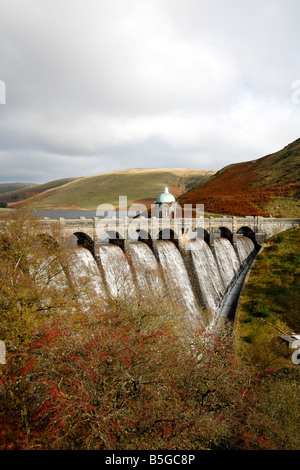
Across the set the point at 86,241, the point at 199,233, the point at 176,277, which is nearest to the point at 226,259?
the point at 199,233

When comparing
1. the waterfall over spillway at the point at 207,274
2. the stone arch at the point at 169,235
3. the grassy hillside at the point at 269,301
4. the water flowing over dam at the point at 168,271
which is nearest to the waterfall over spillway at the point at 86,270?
the water flowing over dam at the point at 168,271

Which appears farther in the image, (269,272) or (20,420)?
(269,272)

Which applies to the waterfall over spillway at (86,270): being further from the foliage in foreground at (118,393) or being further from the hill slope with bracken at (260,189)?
the hill slope with bracken at (260,189)

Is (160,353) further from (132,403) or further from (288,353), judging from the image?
(288,353)

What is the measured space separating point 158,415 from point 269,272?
134 ft

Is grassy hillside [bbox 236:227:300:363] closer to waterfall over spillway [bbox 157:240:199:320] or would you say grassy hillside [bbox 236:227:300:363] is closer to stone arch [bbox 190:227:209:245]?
waterfall over spillway [bbox 157:240:199:320]

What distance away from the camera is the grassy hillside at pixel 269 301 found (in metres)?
30.9

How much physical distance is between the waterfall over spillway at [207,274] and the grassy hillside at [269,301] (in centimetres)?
503

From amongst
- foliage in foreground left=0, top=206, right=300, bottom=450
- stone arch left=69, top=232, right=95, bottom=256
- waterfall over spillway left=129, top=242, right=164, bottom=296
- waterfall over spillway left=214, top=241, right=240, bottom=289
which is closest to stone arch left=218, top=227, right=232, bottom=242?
waterfall over spillway left=214, top=241, right=240, bottom=289

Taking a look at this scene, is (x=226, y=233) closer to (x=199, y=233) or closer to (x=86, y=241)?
(x=199, y=233)

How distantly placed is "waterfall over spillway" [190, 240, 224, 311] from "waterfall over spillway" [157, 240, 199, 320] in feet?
8.06

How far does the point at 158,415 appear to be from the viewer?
13.0 m
